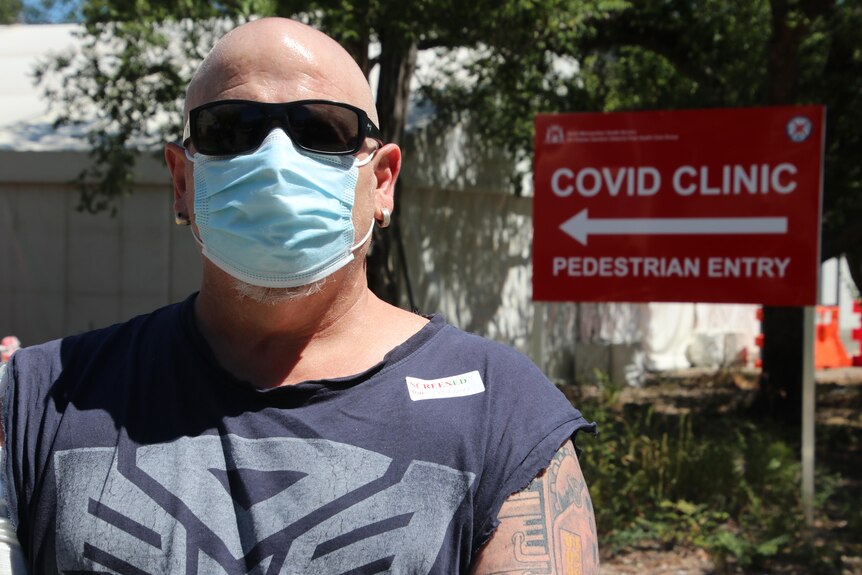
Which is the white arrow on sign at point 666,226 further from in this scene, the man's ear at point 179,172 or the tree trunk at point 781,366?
the man's ear at point 179,172

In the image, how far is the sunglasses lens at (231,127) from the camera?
171 centimetres

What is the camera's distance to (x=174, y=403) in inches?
65.3

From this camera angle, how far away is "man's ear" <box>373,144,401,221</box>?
1.90 metres

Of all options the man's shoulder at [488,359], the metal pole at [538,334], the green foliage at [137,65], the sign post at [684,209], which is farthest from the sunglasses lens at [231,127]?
the metal pole at [538,334]

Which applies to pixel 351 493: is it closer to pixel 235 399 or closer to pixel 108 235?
pixel 235 399

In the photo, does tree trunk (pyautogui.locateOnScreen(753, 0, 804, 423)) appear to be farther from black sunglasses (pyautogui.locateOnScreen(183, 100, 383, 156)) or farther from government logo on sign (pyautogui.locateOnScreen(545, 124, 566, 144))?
black sunglasses (pyautogui.locateOnScreen(183, 100, 383, 156))

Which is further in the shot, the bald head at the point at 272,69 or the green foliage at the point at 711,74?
the green foliage at the point at 711,74

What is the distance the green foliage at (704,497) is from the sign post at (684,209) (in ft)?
1.23

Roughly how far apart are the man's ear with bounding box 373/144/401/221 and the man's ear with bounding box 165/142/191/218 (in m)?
0.35

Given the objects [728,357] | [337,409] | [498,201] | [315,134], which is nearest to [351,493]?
[337,409]

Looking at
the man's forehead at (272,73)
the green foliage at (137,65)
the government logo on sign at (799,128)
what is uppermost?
the green foliage at (137,65)

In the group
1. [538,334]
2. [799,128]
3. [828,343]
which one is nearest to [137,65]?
[799,128]

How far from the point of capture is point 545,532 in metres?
1.61

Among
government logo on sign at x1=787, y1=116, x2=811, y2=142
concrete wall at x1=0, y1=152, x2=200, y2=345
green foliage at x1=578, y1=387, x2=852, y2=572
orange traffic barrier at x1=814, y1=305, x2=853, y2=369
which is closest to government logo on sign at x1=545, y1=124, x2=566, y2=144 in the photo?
government logo on sign at x1=787, y1=116, x2=811, y2=142
